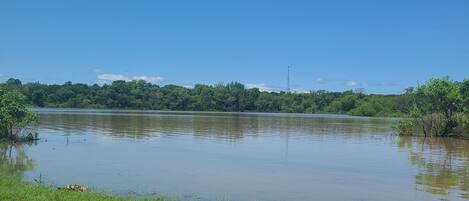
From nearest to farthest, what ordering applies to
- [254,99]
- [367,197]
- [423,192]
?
[367,197] < [423,192] < [254,99]

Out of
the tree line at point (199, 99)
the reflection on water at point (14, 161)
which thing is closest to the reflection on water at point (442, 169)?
the reflection on water at point (14, 161)

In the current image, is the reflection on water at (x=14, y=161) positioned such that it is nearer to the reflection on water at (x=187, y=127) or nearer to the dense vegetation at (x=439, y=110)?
the reflection on water at (x=187, y=127)

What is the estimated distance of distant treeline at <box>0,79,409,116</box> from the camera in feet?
535

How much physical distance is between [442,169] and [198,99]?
503 feet

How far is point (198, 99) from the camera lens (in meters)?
180

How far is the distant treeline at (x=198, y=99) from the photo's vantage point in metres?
163

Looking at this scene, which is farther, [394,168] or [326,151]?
[326,151]

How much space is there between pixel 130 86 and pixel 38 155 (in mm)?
150132

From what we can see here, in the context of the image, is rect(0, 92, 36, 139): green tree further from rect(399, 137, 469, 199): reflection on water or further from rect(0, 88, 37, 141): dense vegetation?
rect(399, 137, 469, 199): reflection on water

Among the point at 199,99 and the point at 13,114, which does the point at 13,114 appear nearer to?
the point at 13,114

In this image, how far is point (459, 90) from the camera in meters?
56.3

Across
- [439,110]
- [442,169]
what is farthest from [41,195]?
[439,110]

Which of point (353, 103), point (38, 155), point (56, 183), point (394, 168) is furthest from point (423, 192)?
point (353, 103)

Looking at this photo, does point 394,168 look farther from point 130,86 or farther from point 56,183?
point 130,86
